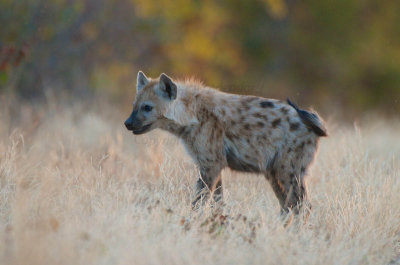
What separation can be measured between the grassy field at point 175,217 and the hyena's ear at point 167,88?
72 cm

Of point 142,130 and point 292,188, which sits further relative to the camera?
point 142,130

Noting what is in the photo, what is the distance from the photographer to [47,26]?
11.7 m

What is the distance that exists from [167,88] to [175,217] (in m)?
1.48

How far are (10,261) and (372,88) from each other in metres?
17.3

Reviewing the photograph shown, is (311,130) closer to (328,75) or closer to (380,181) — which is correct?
(380,181)

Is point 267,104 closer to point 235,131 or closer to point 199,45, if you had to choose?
point 235,131

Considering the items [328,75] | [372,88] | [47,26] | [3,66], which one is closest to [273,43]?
[328,75]

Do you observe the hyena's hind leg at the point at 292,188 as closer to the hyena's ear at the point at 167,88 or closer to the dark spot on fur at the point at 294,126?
the dark spot on fur at the point at 294,126

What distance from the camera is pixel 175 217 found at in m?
4.78

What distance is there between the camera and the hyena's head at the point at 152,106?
578 cm

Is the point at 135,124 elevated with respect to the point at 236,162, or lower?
elevated

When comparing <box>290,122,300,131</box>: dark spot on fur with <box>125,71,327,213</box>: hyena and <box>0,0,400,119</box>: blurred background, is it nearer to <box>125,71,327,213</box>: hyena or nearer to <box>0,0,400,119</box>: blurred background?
<box>125,71,327,213</box>: hyena

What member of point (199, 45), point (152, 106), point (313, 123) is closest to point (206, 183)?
point (152, 106)

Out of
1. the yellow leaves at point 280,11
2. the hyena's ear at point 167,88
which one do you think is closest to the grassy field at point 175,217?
the hyena's ear at point 167,88
